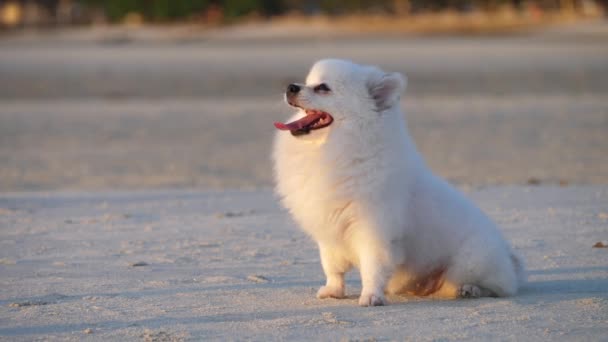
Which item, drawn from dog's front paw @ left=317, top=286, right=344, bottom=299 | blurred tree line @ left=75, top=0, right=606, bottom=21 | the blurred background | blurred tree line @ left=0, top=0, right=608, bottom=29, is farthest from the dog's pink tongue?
blurred tree line @ left=75, top=0, right=606, bottom=21

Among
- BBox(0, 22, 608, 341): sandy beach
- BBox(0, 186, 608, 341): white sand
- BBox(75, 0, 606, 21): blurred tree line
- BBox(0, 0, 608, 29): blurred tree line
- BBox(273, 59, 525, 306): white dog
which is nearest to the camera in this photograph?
A: BBox(0, 186, 608, 341): white sand

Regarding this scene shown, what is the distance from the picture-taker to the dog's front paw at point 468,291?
592cm

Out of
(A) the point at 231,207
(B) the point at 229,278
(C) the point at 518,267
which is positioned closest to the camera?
(C) the point at 518,267

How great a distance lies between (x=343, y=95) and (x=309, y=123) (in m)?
0.25

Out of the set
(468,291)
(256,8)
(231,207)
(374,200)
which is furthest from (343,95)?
(256,8)

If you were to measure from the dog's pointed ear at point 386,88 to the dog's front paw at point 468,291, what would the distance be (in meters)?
1.08

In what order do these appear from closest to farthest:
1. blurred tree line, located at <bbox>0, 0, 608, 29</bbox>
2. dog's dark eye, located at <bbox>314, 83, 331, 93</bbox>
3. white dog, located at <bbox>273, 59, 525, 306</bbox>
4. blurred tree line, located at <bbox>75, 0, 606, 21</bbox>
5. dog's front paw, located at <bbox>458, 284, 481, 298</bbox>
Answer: white dog, located at <bbox>273, 59, 525, 306</bbox> → dog's dark eye, located at <bbox>314, 83, 331, 93</bbox> → dog's front paw, located at <bbox>458, 284, 481, 298</bbox> → blurred tree line, located at <bbox>0, 0, 608, 29</bbox> → blurred tree line, located at <bbox>75, 0, 606, 21</bbox>

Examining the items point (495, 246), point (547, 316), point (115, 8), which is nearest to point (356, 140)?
point (495, 246)

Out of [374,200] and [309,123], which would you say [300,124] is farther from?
[374,200]

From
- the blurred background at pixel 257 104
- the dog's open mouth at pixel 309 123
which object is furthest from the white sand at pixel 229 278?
the blurred background at pixel 257 104

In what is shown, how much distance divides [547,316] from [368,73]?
1.58m

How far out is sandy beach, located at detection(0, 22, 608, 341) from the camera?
212 inches

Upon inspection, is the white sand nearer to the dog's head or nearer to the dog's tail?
the dog's tail

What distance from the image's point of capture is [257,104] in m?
24.6
